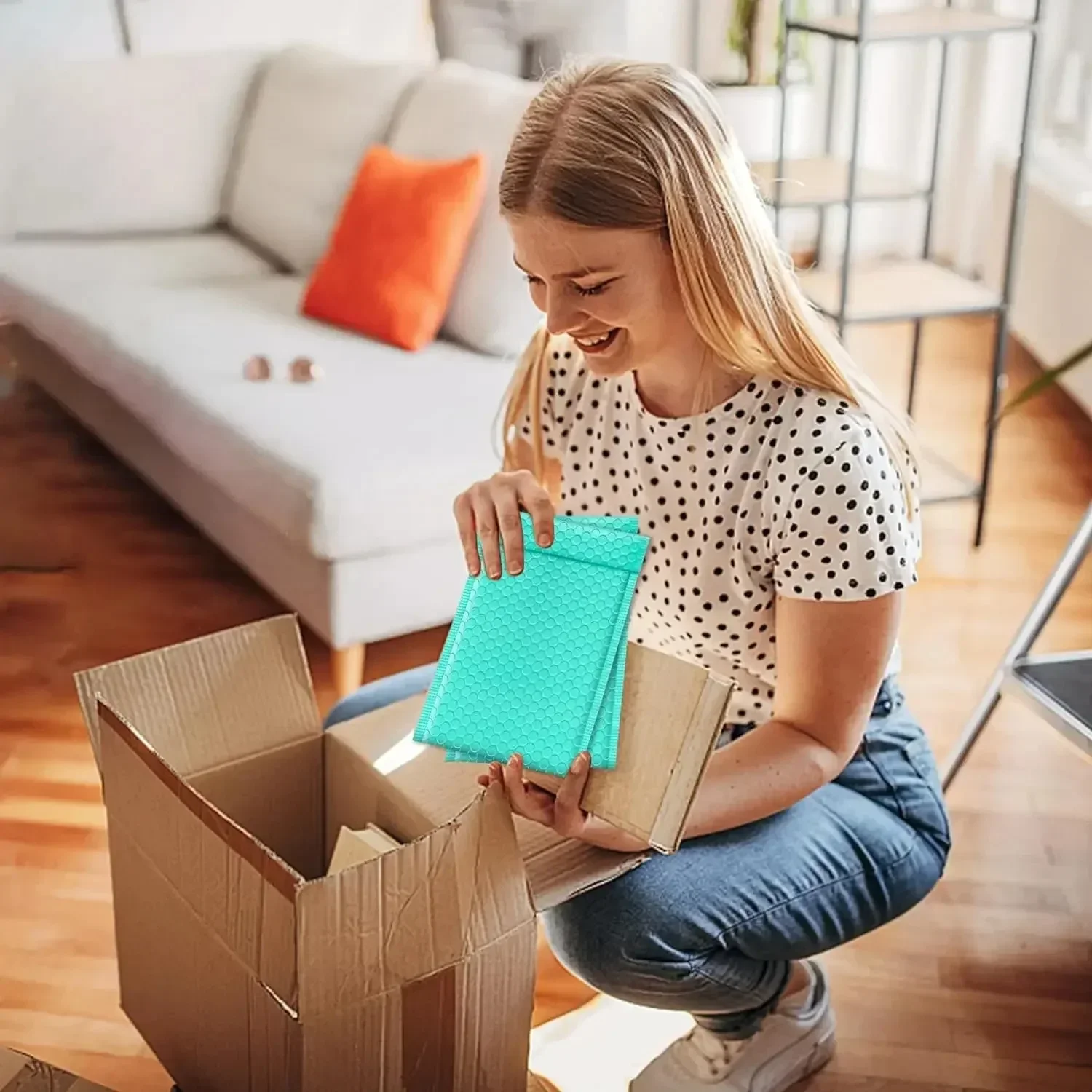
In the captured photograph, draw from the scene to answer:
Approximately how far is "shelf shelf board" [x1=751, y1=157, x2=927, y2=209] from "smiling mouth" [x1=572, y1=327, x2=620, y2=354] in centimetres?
143

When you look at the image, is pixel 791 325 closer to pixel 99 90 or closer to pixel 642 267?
pixel 642 267

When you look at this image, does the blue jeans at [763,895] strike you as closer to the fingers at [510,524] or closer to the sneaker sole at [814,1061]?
the sneaker sole at [814,1061]

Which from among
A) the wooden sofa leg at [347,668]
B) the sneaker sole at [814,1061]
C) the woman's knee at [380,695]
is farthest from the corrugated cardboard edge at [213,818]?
the wooden sofa leg at [347,668]

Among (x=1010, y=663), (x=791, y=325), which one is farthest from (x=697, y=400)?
(x=1010, y=663)

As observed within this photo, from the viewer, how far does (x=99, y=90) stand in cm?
306

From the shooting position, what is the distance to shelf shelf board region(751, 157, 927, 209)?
255 cm

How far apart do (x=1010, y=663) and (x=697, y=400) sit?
59cm

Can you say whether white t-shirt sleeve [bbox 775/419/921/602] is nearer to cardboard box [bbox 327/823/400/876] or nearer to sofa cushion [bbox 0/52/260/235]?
cardboard box [bbox 327/823/400/876]

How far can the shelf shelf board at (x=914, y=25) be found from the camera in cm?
231

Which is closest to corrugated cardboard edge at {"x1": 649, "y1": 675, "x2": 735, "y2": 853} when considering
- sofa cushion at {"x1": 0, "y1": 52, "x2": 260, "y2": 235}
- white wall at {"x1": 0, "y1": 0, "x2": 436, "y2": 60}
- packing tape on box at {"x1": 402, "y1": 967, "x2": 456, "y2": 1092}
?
packing tape on box at {"x1": 402, "y1": 967, "x2": 456, "y2": 1092}

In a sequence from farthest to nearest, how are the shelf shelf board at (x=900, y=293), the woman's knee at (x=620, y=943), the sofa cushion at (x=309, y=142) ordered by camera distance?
the sofa cushion at (x=309, y=142)
the shelf shelf board at (x=900, y=293)
the woman's knee at (x=620, y=943)

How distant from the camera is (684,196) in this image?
3.39 ft

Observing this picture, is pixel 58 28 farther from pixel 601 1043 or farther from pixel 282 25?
pixel 601 1043

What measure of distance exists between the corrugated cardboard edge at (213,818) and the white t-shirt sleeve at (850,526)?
0.47m
